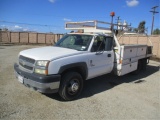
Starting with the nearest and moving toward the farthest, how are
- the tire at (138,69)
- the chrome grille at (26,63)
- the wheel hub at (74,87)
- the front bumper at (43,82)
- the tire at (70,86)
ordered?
the front bumper at (43,82), the chrome grille at (26,63), the tire at (70,86), the wheel hub at (74,87), the tire at (138,69)

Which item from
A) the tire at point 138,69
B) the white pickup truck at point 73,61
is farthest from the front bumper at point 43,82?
the tire at point 138,69

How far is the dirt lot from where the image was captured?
4.02m

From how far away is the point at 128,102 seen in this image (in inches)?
195

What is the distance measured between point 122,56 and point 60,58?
2.82 m

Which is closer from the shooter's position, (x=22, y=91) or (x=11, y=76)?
(x=22, y=91)

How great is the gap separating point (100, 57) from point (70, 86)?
4.73 feet

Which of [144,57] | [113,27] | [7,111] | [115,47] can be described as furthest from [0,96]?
[144,57]

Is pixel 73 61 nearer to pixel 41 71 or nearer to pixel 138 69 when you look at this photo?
pixel 41 71

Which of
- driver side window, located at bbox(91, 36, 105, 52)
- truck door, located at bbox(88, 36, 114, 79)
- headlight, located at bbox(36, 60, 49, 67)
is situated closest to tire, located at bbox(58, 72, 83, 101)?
truck door, located at bbox(88, 36, 114, 79)

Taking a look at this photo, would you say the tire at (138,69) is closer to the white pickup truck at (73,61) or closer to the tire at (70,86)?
the white pickup truck at (73,61)

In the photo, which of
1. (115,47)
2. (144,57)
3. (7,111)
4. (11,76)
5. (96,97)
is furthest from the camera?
(144,57)

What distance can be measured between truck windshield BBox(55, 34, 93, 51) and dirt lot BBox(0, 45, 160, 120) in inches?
57.9

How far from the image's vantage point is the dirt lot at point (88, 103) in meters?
4.02

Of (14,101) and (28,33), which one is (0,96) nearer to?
(14,101)
